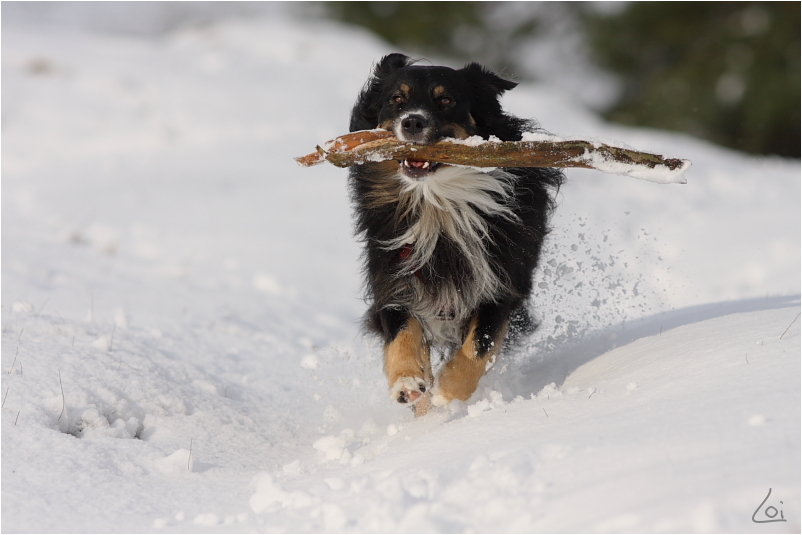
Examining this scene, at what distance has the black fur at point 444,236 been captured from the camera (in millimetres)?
3717

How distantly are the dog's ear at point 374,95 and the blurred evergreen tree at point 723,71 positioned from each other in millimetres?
12224

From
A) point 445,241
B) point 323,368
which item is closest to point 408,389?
point 445,241

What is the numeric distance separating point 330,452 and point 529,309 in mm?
1516

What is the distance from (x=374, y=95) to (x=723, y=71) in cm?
1281

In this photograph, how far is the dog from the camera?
369 cm

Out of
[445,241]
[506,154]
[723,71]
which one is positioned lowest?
[723,71]

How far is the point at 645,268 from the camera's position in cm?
710

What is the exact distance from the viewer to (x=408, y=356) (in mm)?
3494

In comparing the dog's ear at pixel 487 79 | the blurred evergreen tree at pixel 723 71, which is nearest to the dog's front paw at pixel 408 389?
the dog's ear at pixel 487 79

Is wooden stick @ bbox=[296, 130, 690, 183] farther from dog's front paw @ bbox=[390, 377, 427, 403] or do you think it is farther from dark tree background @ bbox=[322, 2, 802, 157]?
dark tree background @ bbox=[322, 2, 802, 157]

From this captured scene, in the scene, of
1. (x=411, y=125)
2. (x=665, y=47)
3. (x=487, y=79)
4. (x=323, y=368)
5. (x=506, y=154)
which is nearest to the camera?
(x=506, y=154)

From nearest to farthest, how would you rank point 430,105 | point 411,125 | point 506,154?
point 506,154 → point 411,125 → point 430,105

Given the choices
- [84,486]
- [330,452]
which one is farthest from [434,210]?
[84,486]

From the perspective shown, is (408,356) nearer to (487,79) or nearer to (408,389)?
(408,389)
